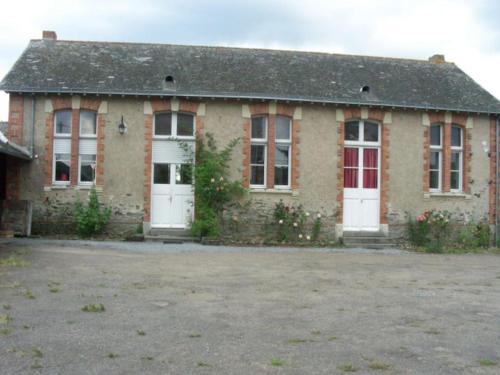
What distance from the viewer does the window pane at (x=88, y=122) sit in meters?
15.9

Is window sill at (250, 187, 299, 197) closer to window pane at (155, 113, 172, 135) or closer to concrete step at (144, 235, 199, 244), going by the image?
concrete step at (144, 235, 199, 244)

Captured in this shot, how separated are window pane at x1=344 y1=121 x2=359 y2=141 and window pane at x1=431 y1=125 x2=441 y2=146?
247 cm

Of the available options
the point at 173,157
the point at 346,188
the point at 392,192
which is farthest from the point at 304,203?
the point at 173,157

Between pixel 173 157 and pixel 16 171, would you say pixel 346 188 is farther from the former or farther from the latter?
pixel 16 171

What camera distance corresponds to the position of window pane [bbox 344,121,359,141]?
16.7 metres

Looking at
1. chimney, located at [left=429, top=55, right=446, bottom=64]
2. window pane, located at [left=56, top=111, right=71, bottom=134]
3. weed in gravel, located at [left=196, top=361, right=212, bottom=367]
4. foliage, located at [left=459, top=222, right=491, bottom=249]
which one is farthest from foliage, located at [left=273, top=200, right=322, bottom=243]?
weed in gravel, located at [left=196, top=361, right=212, bottom=367]

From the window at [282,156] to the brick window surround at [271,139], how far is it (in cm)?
19

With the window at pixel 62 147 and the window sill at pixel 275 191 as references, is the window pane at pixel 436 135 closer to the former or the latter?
the window sill at pixel 275 191

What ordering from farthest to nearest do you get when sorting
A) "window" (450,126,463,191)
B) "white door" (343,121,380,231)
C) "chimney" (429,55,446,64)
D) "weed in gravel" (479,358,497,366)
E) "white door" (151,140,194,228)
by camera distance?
"chimney" (429,55,446,64)
"window" (450,126,463,191)
"white door" (343,121,380,231)
"white door" (151,140,194,228)
"weed in gravel" (479,358,497,366)

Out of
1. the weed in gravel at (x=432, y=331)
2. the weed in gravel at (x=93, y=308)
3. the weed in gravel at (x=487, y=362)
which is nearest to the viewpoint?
the weed in gravel at (x=487, y=362)

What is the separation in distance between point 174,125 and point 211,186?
2196mm

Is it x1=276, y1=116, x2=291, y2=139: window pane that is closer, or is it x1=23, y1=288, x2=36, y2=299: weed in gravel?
x1=23, y1=288, x2=36, y2=299: weed in gravel

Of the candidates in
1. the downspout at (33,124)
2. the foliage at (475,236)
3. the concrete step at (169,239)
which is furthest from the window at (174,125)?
the foliage at (475,236)

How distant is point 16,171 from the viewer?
15.5 metres
